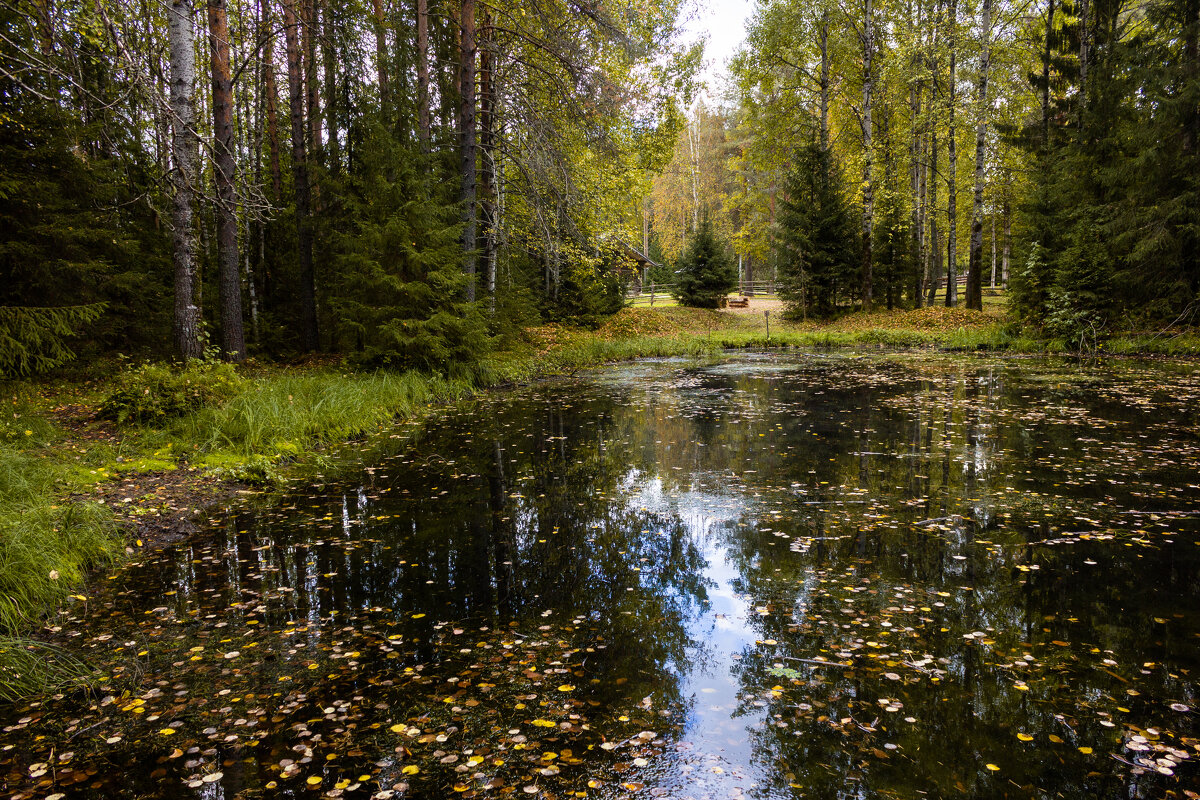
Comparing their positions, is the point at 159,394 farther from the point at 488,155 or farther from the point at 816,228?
the point at 816,228

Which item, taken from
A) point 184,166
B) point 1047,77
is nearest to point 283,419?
point 184,166

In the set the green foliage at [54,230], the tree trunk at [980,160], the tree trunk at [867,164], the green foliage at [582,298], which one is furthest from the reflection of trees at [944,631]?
the tree trunk at [867,164]

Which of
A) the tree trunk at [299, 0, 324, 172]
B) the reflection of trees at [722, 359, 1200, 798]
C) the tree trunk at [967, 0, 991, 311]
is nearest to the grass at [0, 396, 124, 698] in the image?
the reflection of trees at [722, 359, 1200, 798]

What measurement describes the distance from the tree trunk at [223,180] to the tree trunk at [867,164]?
785 inches

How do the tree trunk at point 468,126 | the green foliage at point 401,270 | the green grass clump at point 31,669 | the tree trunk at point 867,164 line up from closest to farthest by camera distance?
1. the green grass clump at point 31,669
2. the green foliage at point 401,270
3. the tree trunk at point 468,126
4. the tree trunk at point 867,164

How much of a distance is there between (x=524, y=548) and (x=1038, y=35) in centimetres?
2593

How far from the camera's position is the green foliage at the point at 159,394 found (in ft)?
25.1

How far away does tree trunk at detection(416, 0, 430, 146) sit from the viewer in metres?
13.6

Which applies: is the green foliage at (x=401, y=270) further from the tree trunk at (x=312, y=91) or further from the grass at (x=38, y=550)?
the grass at (x=38, y=550)

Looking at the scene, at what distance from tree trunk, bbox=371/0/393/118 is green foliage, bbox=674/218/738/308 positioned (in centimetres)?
1651

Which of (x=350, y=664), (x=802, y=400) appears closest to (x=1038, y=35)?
(x=802, y=400)

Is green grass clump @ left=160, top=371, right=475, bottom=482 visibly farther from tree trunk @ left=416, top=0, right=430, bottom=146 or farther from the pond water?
→ tree trunk @ left=416, top=0, right=430, bottom=146

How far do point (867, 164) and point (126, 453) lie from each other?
23.6 meters

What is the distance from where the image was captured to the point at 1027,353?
57.7 ft
